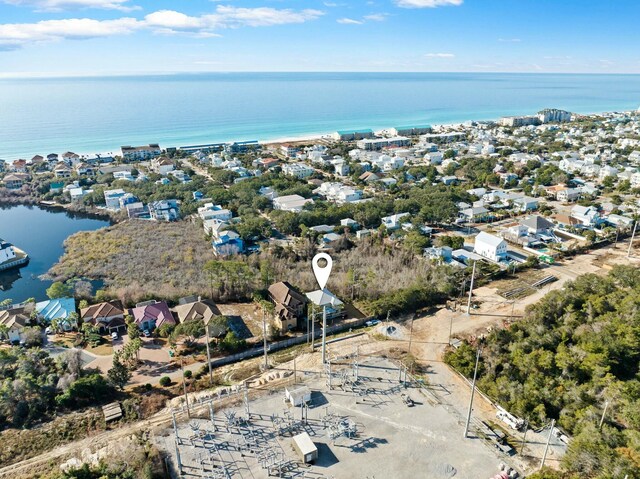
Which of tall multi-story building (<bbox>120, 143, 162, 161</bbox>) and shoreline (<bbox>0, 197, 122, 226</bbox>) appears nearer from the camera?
shoreline (<bbox>0, 197, 122, 226</bbox>)

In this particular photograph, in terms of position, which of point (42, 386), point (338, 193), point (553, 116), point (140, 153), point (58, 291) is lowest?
point (42, 386)

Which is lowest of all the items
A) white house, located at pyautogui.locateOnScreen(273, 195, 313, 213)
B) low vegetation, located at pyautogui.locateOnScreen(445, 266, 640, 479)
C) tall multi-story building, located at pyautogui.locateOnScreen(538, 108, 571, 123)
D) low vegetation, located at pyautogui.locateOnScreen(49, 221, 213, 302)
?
low vegetation, located at pyautogui.locateOnScreen(49, 221, 213, 302)

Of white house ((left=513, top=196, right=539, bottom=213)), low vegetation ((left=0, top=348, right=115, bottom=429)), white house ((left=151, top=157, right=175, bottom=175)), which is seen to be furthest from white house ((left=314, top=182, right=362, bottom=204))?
low vegetation ((left=0, top=348, right=115, bottom=429))

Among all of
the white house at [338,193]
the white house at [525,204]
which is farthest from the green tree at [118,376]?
the white house at [525,204]

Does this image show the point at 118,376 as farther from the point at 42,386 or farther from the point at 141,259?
the point at 141,259

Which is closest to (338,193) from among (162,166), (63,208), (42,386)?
(162,166)

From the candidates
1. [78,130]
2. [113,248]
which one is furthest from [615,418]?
[78,130]

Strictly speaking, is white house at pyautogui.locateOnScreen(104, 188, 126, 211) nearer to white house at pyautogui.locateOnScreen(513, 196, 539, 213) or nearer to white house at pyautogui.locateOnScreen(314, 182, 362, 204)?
white house at pyautogui.locateOnScreen(314, 182, 362, 204)
